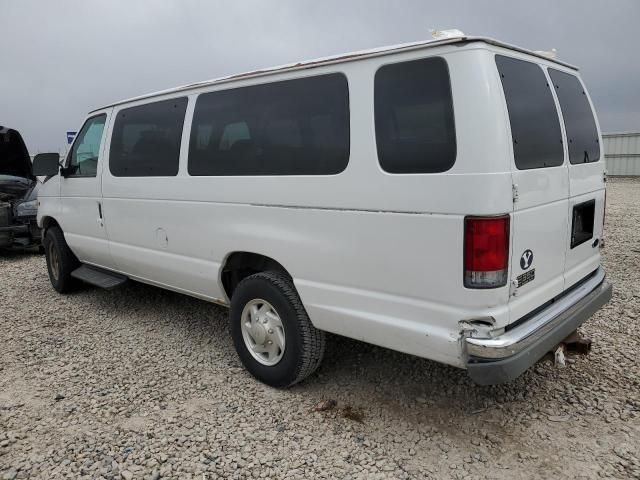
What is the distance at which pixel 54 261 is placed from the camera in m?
5.92

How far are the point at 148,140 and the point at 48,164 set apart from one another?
74.3 inches

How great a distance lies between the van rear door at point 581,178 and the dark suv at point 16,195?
800cm

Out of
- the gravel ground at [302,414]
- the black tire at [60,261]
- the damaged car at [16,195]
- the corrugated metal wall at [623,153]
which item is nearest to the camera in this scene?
the gravel ground at [302,414]

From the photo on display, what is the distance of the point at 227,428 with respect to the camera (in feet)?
10.1

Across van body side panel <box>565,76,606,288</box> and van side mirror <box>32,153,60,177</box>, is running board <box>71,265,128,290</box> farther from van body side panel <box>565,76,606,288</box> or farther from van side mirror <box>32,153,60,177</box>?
van body side panel <box>565,76,606,288</box>

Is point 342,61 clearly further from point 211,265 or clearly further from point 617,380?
point 617,380

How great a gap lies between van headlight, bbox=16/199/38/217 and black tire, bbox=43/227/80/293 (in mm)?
2789

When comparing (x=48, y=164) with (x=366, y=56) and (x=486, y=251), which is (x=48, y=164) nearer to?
(x=366, y=56)

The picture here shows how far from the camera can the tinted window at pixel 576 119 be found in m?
3.15

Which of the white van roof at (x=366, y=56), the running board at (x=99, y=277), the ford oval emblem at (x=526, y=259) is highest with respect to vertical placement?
the white van roof at (x=366, y=56)

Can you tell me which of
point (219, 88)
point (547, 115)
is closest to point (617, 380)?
point (547, 115)

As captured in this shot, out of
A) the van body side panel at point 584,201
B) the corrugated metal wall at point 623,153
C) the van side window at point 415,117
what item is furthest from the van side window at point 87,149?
the corrugated metal wall at point 623,153

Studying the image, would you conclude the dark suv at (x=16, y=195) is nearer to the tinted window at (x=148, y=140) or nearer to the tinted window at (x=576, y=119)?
the tinted window at (x=148, y=140)

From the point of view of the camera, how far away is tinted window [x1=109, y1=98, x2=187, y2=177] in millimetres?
3961
